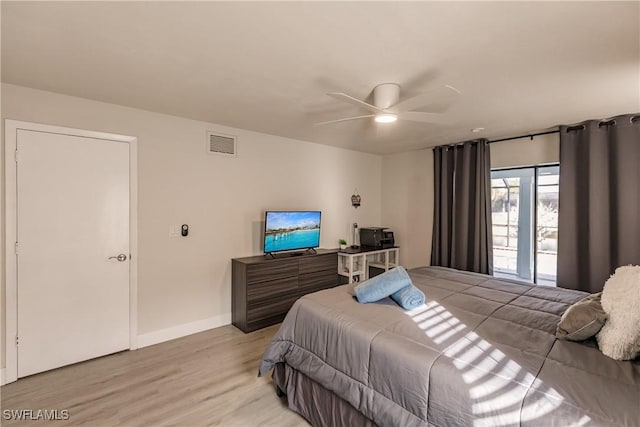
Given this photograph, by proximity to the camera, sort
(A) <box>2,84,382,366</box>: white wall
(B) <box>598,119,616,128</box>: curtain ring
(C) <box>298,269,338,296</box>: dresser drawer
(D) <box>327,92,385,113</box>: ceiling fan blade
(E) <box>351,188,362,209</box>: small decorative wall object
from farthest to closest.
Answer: (E) <box>351,188,362,209</box>: small decorative wall object, (C) <box>298,269,338,296</box>: dresser drawer, (B) <box>598,119,616,128</box>: curtain ring, (A) <box>2,84,382,366</box>: white wall, (D) <box>327,92,385,113</box>: ceiling fan blade

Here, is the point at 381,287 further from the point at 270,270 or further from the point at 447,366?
the point at 270,270

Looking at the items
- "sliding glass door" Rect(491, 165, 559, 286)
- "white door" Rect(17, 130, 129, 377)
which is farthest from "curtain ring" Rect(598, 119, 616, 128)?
"white door" Rect(17, 130, 129, 377)

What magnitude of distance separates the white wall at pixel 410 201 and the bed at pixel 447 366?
2502 mm

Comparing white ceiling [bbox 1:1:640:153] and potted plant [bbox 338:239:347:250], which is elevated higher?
white ceiling [bbox 1:1:640:153]

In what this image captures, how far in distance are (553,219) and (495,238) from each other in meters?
0.75

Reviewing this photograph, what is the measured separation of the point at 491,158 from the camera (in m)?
4.24

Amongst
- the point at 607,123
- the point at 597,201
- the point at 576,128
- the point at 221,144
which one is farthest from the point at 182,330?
the point at 607,123

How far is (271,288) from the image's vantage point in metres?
3.61

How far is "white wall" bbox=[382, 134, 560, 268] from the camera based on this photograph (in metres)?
4.93

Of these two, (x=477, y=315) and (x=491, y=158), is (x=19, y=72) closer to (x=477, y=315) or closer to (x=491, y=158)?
(x=477, y=315)

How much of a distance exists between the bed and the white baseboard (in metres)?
1.57


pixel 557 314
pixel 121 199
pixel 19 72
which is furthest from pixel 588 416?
pixel 19 72

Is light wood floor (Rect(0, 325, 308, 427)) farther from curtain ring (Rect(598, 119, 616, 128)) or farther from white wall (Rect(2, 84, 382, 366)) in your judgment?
curtain ring (Rect(598, 119, 616, 128))

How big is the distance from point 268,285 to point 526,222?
3571 mm
